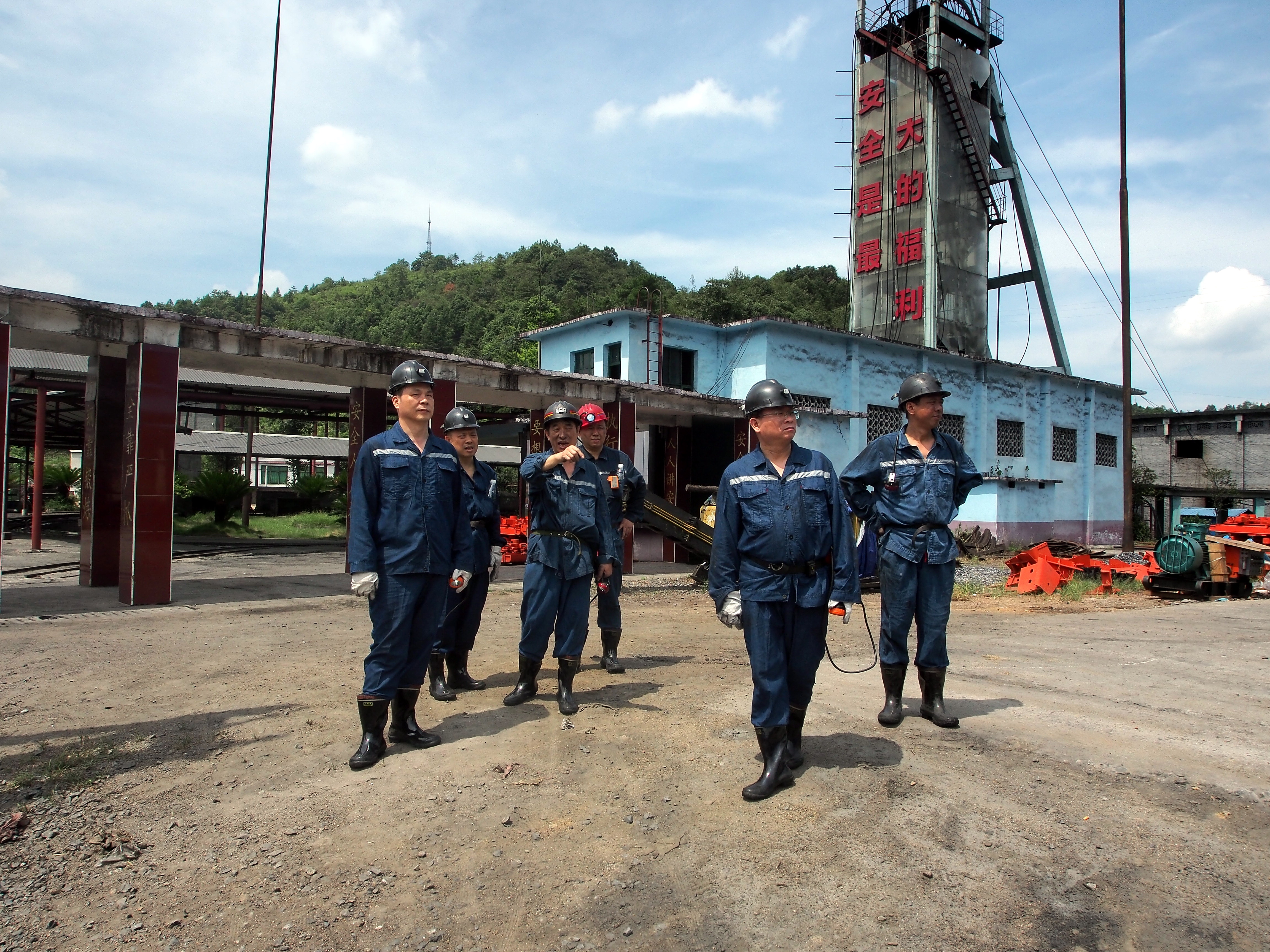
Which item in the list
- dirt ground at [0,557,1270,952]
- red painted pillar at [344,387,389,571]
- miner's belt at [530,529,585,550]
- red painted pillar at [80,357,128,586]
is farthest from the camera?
red painted pillar at [344,387,389,571]

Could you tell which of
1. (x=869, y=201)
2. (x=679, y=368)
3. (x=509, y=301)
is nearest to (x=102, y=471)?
(x=679, y=368)

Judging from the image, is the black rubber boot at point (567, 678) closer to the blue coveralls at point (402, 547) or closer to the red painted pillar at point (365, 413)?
Answer: the blue coveralls at point (402, 547)

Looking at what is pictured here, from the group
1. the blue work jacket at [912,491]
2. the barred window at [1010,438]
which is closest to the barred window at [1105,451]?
the barred window at [1010,438]

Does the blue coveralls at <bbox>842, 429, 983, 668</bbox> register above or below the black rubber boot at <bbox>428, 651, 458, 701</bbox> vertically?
above

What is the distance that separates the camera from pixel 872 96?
2333 cm

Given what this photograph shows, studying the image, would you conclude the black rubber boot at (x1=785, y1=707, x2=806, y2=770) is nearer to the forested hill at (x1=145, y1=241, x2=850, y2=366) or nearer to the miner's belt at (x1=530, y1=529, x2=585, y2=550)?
the miner's belt at (x1=530, y1=529, x2=585, y2=550)

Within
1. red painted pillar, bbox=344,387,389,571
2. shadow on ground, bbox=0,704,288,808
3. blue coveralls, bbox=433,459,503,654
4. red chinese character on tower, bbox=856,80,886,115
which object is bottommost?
shadow on ground, bbox=0,704,288,808

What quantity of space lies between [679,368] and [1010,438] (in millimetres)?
10833

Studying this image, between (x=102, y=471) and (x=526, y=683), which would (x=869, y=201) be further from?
(x=526, y=683)

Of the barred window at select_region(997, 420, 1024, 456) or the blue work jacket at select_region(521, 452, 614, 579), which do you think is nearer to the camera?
the blue work jacket at select_region(521, 452, 614, 579)

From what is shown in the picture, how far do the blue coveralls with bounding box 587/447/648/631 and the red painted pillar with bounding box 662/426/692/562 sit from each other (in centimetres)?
998

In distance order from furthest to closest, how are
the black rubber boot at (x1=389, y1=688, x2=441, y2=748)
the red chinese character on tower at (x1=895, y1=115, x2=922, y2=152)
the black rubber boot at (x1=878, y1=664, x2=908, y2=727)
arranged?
the red chinese character on tower at (x1=895, y1=115, x2=922, y2=152), the black rubber boot at (x1=878, y1=664, x2=908, y2=727), the black rubber boot at (x1=389, y1=688, x2=441, y2=748)

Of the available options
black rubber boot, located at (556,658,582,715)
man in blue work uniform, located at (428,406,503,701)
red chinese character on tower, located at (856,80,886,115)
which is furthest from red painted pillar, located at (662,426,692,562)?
red chinese character on tower, located at (856,80,886,115)

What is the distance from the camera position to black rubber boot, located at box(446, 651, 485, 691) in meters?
5.29
